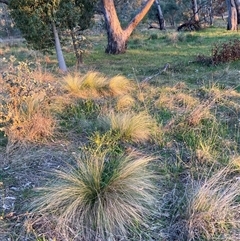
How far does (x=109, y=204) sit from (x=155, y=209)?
1.37 feet

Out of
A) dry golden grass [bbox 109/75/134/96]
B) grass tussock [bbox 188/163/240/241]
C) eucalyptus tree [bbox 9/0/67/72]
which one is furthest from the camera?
eucalyptus tree [bbox 9/0/67/72]

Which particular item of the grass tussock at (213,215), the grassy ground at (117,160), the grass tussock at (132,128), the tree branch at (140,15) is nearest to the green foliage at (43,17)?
the grassy ground at (117,160)

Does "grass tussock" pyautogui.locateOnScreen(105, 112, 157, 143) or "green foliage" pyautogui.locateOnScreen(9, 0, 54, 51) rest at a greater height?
"green foliage" pyautogui.locateOnScreen(9, 0, 54, 51)

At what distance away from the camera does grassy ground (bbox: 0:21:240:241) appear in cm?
296

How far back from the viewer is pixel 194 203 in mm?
2994

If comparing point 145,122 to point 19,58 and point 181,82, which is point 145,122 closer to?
point 181,82

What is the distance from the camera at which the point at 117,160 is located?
12.4 feet

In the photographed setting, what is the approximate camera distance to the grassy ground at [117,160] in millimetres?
2959

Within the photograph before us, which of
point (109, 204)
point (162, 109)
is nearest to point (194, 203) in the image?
point (109, 204)

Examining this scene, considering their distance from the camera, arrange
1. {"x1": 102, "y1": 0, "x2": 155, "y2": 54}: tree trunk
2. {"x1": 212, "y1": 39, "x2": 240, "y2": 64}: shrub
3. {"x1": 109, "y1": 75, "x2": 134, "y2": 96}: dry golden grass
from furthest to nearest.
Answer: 1. {"x1": 102, "y1": 0, "x2": 155, "y2": 54}: tree trunk
2. {"x1": 212, "y1": 39, "x2": 240, "y2": 64}: shrub
3. {"x1": 109, "y1": 75, "x2": 134, "y2": 96}: dry golden grass

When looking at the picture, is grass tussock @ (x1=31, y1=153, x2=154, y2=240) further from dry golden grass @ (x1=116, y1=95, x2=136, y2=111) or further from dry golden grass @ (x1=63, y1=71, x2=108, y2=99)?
dry golden grass @ (x1=63, y1=71, x2=108, y2=99)

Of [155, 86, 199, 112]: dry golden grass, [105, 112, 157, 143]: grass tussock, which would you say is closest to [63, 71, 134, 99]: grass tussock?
[155, 86, 199, 112]: dry golden grass

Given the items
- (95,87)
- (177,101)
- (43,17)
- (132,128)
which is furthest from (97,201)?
(43,17)

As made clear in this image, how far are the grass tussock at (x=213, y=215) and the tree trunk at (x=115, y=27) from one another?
35.0 ft
